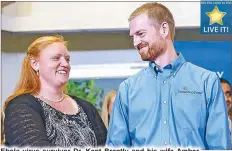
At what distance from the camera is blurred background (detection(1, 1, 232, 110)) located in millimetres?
2111

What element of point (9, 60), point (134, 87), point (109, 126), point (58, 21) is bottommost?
Answer: point (109, 126)

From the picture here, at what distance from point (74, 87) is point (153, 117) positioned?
1.43ft

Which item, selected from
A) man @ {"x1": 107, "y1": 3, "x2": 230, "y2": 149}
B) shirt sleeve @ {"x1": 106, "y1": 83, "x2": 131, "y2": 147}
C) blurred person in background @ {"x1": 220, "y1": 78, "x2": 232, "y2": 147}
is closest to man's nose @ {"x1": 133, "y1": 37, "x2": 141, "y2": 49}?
man @ {"x1": 107, "y1": 3, "x2": 230, "y2": 149}

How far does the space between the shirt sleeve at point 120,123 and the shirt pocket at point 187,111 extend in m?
0.24

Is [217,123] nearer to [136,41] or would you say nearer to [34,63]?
[136,41]

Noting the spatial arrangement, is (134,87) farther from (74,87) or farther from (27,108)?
(27,108)

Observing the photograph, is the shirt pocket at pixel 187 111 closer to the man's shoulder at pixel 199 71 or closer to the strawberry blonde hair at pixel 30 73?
the man's shoulder at pixel 199 71

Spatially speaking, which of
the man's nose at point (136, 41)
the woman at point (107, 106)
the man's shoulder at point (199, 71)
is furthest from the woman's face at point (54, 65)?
the man's shoulder at point (199, 71)

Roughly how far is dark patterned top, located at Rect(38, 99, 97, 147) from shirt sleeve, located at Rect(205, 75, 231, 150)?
58cm

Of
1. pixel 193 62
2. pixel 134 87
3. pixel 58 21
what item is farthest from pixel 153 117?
pixel 58 21

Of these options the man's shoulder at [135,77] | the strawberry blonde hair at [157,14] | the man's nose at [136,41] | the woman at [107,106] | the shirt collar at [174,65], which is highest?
the strawberry blonde hair at [157,14]

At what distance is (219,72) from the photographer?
2.10 m

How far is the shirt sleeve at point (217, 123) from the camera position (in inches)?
78.4

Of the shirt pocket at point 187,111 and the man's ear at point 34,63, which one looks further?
the man's ear at point 34,63
